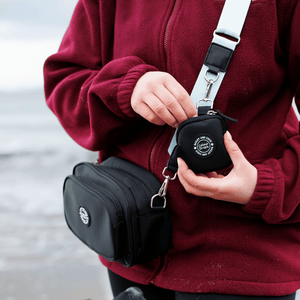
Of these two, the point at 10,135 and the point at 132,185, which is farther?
the point at 10,135

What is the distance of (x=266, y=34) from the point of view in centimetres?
83

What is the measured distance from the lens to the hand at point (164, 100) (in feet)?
2.60

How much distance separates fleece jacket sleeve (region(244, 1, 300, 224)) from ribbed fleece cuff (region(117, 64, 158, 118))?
0.35 metres

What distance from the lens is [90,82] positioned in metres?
1.02

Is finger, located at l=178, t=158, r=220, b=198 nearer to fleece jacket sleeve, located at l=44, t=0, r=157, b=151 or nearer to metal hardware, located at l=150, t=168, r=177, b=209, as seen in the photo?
metal hardware, located at l=150, t=168, r=177, b=209

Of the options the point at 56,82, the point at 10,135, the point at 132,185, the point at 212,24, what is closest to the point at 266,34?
the point at 212,24

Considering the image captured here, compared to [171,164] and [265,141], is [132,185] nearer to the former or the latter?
[171,164]

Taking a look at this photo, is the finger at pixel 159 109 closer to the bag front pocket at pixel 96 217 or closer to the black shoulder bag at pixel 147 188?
the black shoulder bag at pixel 147 188

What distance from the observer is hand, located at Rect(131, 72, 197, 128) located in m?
0.79

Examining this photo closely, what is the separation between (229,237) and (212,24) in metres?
0.56

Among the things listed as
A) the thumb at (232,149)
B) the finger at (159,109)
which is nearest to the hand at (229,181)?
the thumb at (232,149)

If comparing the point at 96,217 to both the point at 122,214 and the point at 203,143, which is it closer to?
the point at 122,214

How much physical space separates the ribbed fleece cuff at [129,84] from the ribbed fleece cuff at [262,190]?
0.37 metres

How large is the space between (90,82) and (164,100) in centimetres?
32
